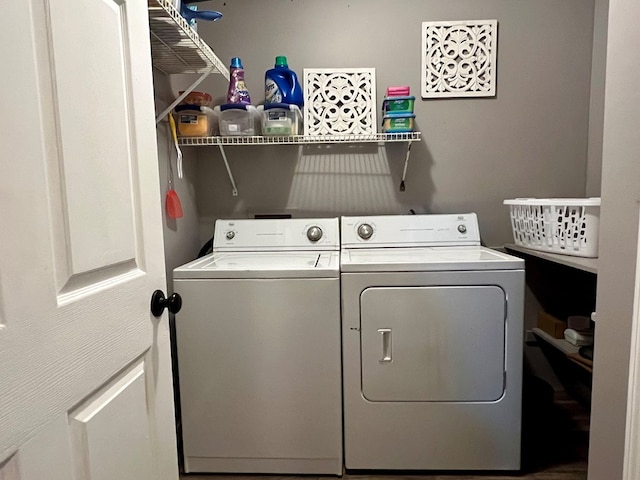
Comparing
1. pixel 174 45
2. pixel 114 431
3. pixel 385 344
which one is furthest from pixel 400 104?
pixel 114 431

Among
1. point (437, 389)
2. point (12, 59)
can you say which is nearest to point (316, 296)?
point (437, 389)

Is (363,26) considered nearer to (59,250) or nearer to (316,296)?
(316,296)

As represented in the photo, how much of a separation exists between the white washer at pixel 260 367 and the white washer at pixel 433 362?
9 centimetres

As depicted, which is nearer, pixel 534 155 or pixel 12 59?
pixel 12 59

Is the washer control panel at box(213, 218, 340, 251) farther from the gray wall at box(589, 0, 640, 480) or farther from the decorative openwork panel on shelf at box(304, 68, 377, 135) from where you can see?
the gray wall at box(589, 0, 640, 480)

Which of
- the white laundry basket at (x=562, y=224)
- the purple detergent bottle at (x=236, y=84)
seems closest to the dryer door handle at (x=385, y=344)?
the white laundry basket at (x=562, y=224)

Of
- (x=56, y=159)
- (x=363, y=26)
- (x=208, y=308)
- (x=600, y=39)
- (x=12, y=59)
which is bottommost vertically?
(x=208, y=308)

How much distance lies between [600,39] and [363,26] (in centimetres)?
122

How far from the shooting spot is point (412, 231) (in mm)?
1896

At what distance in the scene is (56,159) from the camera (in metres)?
0.60

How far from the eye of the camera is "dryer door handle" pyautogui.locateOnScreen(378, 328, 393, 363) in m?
1.45

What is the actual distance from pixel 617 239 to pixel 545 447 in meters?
1.32

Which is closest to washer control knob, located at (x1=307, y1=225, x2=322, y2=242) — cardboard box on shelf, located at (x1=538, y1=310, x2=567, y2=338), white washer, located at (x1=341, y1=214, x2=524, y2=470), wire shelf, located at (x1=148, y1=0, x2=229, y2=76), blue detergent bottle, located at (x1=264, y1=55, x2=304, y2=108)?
white washer, located at (x1=341, y1=214, x2=524, y2=470)

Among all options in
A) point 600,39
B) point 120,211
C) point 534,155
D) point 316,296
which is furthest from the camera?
point 534,155
